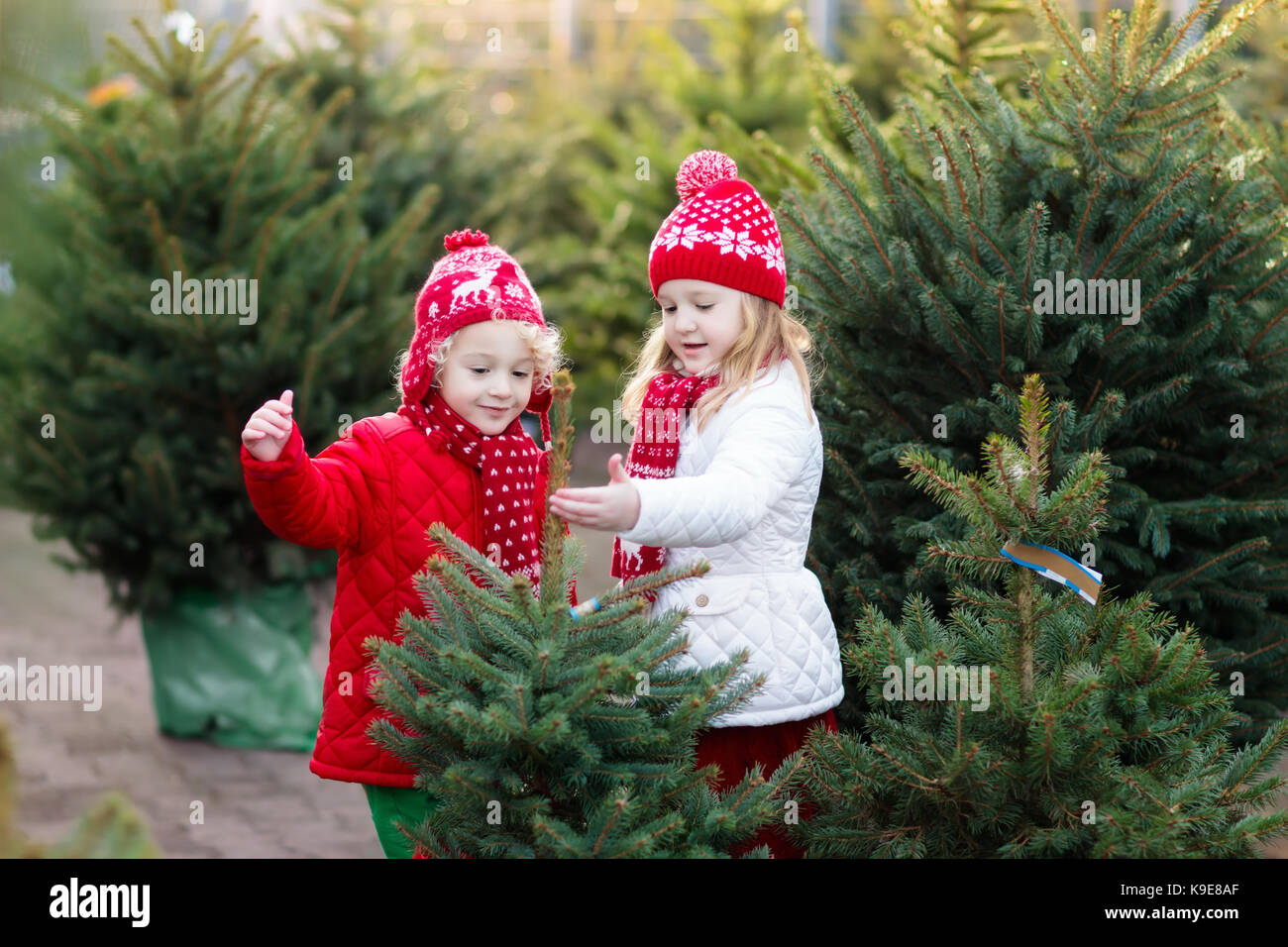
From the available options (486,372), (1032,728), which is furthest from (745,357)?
(1032,728)

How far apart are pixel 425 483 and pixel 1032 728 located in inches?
58.3

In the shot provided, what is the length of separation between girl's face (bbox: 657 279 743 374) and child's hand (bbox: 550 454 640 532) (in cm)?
65

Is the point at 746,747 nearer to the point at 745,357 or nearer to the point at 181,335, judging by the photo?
the point at 745,357

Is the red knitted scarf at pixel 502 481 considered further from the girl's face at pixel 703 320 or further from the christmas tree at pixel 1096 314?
the christmas tree at pixel 1096 314

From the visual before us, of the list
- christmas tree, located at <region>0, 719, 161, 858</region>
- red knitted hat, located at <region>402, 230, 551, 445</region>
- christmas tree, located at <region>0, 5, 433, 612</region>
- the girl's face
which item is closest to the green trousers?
red knitted hat, located at <region>402, 230, 551, 445</region>

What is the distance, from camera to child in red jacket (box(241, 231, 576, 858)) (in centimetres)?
283

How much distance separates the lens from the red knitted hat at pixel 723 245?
282 centimetres

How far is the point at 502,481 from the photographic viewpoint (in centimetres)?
292

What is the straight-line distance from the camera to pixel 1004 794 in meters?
2.34

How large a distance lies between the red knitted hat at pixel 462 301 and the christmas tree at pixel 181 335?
2.54 metres

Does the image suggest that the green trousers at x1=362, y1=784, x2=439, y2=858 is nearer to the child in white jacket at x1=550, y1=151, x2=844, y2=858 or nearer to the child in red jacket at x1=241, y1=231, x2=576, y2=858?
the child in red jacket at x1=241, y1=231, x2=576, y2=858

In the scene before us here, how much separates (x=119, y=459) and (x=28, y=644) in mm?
3353
